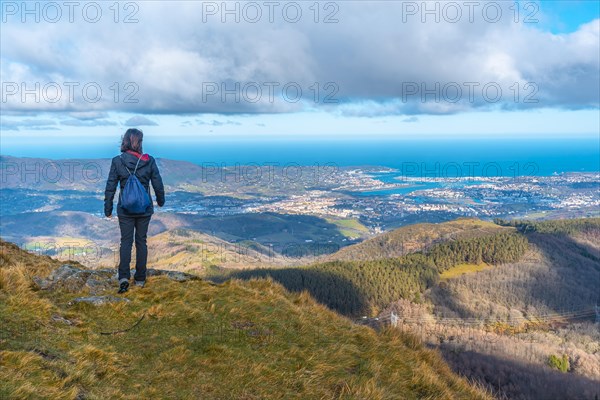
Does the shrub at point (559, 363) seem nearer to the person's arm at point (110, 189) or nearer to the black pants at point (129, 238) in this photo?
the black pants at point (129, 238)

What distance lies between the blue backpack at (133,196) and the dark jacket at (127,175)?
4.8 inches

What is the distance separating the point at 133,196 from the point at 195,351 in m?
4.62

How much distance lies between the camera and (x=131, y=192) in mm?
10586

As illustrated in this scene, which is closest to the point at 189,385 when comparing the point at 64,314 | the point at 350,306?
the point at 64,314

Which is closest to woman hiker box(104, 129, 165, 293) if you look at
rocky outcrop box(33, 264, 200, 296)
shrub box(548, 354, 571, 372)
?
rocky outcrop box(33, 264, 200, 296)

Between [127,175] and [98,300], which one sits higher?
[127,175]

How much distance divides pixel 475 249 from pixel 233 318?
116653mm

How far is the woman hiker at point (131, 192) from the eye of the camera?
10.6m

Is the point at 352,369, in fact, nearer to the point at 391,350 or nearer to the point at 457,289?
the point at 391,350

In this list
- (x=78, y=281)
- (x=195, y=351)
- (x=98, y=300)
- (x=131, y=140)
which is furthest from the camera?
(x=78, y=281)

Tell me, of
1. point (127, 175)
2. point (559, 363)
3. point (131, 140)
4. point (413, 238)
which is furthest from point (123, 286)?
point (413, 238)

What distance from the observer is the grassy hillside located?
21.1 ft

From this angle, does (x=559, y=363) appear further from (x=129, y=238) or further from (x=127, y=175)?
(x=127, y=175)

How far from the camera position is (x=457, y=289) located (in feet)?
310
